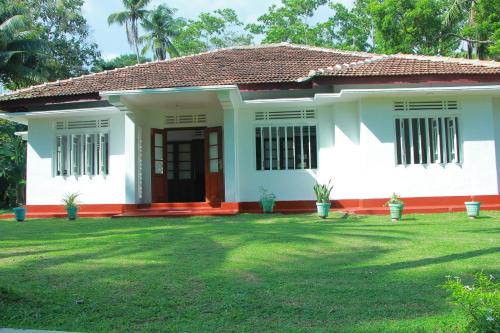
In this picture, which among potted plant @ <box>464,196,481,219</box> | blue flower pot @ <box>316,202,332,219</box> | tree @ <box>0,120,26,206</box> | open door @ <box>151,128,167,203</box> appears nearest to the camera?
potted plant @ <box>464,196,481,219</box>

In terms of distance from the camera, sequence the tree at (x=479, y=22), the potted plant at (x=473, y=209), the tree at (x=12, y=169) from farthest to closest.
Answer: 1. the tree at (x=479, y=22)
2. the tree at (x=12, y=169)
3. the potted plant at (x=473, y=209)

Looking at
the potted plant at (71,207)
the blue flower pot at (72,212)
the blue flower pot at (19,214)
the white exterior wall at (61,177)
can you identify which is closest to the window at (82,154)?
the white exterior wall at (61,177)

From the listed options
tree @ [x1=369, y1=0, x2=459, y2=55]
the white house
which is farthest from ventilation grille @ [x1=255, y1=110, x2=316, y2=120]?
tree @ [x1=369, y1=0, x2=459, y2=55]

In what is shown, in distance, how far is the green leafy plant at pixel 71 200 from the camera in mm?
11774

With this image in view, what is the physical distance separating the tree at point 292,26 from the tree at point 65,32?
493 inches

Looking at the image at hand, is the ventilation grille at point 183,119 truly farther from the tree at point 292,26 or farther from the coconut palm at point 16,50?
the tree at point 292,26

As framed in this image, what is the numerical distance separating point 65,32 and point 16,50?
23.9 ft

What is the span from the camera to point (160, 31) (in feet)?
113

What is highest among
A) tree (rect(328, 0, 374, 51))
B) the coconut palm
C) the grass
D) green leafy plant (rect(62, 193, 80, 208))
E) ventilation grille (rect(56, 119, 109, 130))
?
tree (rect(328, 0, 374, 51))

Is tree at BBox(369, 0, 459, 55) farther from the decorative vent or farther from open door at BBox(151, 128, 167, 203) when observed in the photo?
open door at BBox(151, 128, 167, 203)

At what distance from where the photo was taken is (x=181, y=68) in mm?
14164

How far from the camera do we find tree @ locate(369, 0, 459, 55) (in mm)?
21016

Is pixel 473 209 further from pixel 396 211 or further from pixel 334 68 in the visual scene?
pixel 334 68

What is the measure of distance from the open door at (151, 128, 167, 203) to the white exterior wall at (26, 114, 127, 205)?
2.71ft
